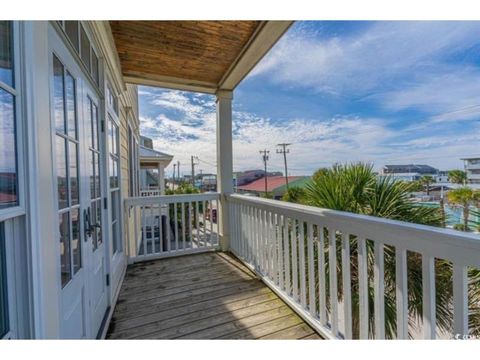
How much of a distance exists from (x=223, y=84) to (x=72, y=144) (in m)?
2.74

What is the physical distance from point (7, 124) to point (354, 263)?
2562mm

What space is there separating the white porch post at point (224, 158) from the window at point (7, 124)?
309 centimetres

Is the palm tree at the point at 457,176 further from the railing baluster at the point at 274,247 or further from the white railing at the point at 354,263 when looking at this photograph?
the railing baluster at the point at 274,247

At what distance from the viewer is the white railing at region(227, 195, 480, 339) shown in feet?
3.36

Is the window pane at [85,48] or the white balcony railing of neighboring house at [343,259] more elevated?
the window pane at [85,48]

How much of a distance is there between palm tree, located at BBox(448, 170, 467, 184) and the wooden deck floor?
2797 millimetres

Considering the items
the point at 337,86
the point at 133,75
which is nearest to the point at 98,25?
the point at 133,75

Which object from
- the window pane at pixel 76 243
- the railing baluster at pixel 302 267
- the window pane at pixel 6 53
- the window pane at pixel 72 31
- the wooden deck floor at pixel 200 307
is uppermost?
the window pane at pixel 72 31

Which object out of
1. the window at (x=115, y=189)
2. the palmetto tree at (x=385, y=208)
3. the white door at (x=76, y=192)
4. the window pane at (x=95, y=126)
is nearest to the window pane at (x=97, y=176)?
the white door at (x=76, y=192)

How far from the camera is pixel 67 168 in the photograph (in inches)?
51.2

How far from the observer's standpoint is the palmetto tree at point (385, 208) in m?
→ 1.88

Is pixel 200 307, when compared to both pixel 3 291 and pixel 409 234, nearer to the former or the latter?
pixel 3 291

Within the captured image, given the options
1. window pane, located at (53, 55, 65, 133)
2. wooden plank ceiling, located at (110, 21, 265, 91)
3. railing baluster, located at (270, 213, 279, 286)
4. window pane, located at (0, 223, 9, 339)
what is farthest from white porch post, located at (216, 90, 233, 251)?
window pane, located at (0, 223, 9, 339)

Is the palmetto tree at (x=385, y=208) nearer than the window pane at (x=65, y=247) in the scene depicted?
No
